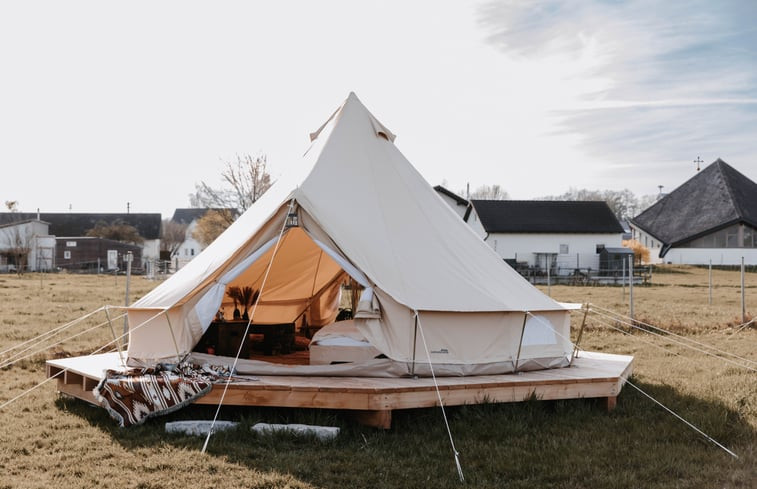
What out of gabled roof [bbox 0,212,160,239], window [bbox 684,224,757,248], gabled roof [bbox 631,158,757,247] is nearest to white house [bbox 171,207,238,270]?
gabled roof [bbox 0,212,160,239]

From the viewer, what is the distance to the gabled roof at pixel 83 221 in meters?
57.6

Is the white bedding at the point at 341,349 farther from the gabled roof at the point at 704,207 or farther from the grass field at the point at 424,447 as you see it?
the gabled roof at the point at 704,207

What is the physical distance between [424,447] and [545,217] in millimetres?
35168

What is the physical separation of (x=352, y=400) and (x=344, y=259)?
148 centimetres

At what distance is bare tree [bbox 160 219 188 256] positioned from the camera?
209ft

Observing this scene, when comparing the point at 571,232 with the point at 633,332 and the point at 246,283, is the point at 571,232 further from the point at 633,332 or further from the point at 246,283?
the point at 246,283

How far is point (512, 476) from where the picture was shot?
514 centimetres

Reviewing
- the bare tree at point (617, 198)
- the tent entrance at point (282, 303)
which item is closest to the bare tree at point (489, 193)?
the bare tree at point (617, 198)

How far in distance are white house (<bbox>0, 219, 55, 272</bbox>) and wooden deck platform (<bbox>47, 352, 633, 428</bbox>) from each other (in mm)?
39502

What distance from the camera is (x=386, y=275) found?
700cm

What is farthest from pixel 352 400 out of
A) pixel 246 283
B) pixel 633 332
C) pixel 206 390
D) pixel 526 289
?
pixel 633 332

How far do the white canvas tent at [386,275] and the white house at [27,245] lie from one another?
126 feet

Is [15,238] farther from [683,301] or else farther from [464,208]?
[683,301]

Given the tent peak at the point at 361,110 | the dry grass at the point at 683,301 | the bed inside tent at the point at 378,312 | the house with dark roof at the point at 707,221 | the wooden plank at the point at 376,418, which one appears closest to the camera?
the wooden plank at the point at 376,418
